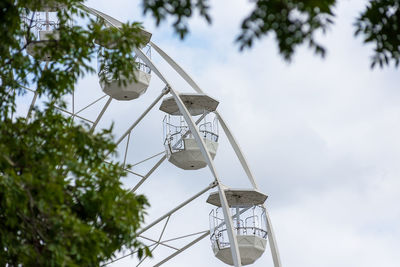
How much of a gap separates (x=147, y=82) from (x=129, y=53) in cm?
1201

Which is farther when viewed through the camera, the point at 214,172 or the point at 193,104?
the point at 193,104

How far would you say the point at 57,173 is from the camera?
1148 centimetres

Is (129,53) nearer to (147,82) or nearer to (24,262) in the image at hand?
(24,262)

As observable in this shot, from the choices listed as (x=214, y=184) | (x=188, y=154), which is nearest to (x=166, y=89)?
(x=188, y=154)

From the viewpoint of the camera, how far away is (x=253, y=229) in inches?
917

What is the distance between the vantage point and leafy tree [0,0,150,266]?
11016 millimetres

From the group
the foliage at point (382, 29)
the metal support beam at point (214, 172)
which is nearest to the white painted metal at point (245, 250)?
the metal support beam at point (214, 172)

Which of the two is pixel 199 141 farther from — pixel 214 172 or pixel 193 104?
pixel 193 104

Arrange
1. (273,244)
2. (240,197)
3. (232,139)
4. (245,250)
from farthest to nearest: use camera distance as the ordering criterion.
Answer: (232,139), (273,244), (240,197), (245,250)

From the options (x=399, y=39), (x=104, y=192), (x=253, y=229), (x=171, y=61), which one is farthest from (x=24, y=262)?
(x=171, y=61)

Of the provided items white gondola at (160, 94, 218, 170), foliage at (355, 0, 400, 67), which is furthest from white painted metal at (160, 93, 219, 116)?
foliage at (355, 0, 400, 67)

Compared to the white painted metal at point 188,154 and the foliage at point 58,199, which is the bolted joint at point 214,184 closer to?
the white painted metal at point 188,154

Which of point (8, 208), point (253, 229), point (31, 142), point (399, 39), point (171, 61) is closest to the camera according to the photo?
point (399, 39)

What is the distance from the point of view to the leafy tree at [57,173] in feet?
36.1
